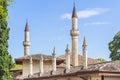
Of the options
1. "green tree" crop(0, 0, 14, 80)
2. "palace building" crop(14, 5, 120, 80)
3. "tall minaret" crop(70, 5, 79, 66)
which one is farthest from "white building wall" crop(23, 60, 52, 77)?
"green tree" crop(0, 0, 14, 80)


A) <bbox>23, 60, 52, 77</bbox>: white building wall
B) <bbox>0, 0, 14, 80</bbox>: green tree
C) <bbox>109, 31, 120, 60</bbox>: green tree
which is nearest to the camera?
<bbox>0, 0, 14, 80</bbox>: green tree

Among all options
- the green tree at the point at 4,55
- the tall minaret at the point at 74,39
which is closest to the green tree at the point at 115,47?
the tall minaret at the point at 74,39

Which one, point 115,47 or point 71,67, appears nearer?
point 71,67

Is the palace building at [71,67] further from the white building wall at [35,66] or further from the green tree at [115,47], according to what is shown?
the green tree at [115,47]

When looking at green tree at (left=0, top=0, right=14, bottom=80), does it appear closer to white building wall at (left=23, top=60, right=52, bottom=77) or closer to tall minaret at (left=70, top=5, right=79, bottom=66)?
white building wall at (left=23, top=60, right=52, bottom=77)

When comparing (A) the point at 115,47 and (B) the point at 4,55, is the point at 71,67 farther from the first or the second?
(A) the point at 115,47

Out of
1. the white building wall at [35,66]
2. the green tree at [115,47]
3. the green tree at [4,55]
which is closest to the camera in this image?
the green tree at [4,55]

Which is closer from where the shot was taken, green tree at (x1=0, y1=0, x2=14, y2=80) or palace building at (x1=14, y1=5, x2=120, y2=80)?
palace building at (x1=14, y1=5, x2=120, y2=80)

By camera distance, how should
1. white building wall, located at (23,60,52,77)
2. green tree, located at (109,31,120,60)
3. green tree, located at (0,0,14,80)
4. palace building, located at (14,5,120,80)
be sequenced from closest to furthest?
palace building, located at (14,5,120,80), green tree, located at (0,0,14,80), white building wall, located at (23,60,52,77), green tree, located at (109,31,120,60)

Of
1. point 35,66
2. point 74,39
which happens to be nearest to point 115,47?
point 74,39

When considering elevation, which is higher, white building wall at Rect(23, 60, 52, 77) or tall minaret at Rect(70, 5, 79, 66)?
tall minaret at Rect(70, 5, 79, 66)

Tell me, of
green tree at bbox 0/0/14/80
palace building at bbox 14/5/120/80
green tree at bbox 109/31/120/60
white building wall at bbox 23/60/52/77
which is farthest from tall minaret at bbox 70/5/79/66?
green tree at bbox 0/0/14/80

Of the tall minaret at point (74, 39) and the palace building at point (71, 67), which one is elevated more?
the tall minaret at point (74, 39)

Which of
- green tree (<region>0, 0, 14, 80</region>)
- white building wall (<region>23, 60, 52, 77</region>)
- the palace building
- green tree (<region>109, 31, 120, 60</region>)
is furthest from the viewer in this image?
green tree (<region>109, 31, 120, 60</region>)
